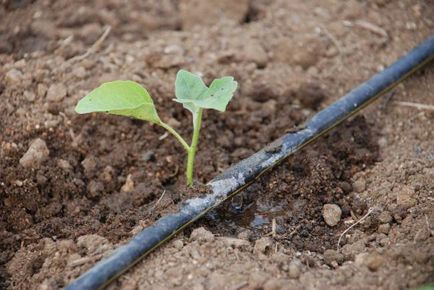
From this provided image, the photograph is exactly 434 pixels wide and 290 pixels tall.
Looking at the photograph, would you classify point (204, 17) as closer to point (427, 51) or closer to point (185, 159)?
point (185, 159)

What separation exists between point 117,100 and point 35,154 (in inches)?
19.7

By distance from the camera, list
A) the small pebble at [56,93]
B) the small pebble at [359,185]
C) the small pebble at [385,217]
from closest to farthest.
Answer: the small pebble at [385,217] < the small pebble at [359,185] < the small pebble at [56,93]

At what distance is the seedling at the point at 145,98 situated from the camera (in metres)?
1.82

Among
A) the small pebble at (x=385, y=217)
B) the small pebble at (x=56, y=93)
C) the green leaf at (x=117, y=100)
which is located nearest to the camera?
the green leaf at (x=117, y=100)

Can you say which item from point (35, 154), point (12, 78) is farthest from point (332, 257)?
point (12, 78)

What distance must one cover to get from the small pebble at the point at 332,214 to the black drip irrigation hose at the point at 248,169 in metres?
0.24

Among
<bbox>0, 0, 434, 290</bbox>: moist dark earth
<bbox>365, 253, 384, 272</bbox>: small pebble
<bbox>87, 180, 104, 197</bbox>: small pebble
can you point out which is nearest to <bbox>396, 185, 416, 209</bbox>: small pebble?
<bbox>0, 0, 434, 290</bbox>: moist dark earth

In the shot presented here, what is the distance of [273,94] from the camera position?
8.13 feet

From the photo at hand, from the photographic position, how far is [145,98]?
6.25 feet

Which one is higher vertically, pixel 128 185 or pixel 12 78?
pixel 12 78

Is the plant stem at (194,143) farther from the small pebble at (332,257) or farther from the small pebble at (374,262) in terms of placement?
the small pebble at (374,262)

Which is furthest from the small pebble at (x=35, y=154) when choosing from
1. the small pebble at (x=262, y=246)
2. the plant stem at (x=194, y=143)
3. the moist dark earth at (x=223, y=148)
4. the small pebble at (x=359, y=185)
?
the small pebble at (x=359, y=185)

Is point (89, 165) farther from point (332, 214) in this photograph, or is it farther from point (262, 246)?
point (332, 214)

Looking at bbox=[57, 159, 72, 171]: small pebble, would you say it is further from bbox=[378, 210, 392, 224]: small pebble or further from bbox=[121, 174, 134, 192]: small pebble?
bbox=[378, 210, 392, 224]: small pebble
